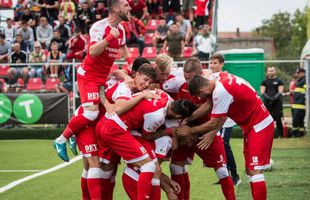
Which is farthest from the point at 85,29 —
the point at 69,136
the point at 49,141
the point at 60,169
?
the point at 69,136

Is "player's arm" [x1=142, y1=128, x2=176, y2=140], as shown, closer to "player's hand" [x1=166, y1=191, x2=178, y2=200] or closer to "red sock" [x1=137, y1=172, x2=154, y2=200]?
"red sock" [x1=137, y1=172, x2=154, y2=200]

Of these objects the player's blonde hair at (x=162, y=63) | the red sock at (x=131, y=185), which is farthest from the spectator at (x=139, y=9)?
the red sock at (x=131, y=185)

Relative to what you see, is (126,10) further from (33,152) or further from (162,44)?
(162,44)

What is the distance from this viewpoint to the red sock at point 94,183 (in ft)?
35.8

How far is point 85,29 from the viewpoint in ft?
94.5

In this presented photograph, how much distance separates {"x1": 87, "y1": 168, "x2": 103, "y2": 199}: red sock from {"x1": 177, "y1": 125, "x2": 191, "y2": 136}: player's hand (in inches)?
49.5

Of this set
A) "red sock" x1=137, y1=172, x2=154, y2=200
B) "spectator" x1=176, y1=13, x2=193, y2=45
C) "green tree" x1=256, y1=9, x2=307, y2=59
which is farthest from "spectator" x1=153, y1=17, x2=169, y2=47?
"green tree" x1=256, y1=9, x2=307, y2=59

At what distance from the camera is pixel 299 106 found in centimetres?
2345

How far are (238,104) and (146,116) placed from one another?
123 centimetres

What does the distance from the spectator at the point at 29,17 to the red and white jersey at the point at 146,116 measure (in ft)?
65.0

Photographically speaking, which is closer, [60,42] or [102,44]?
[102,44]

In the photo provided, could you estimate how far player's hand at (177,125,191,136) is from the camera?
1068 cm

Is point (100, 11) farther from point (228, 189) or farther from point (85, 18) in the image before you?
point (228, 189)

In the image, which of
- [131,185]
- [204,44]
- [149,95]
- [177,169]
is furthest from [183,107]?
[204,44]
